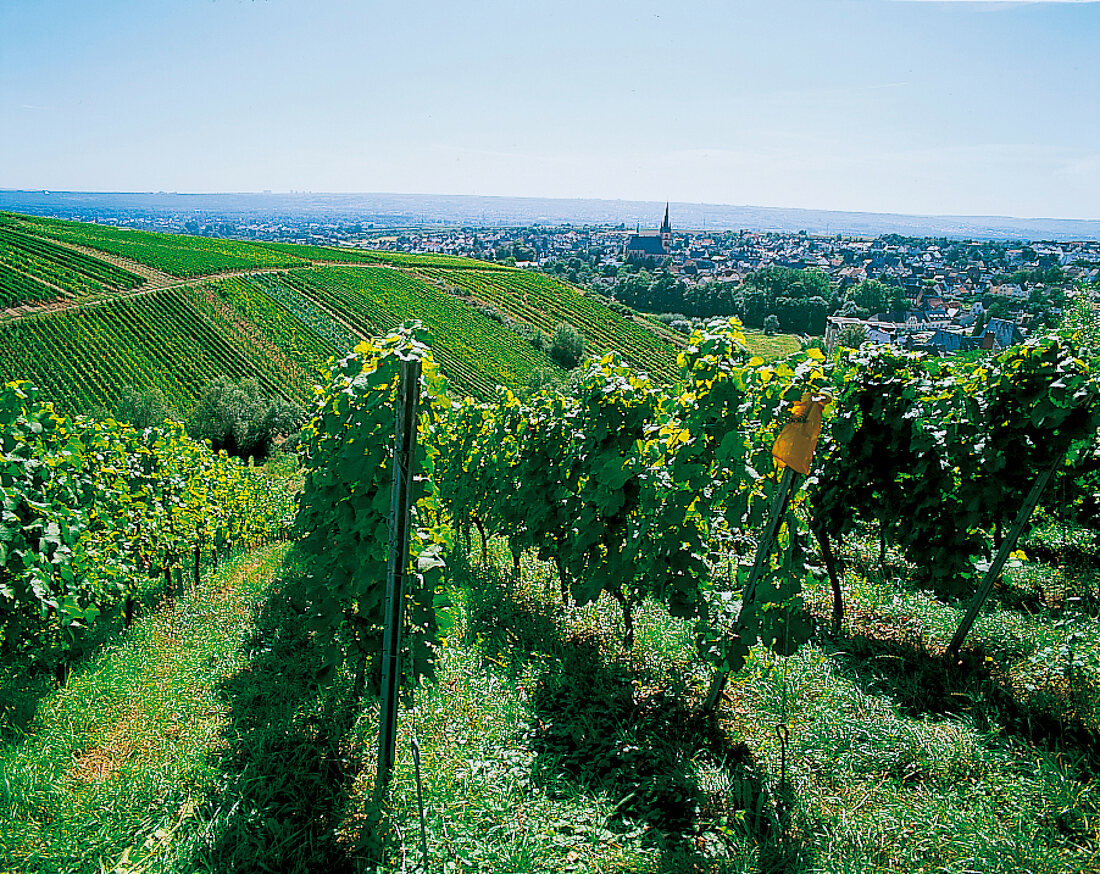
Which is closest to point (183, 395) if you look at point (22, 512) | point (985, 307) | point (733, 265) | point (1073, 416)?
point (22, 512)

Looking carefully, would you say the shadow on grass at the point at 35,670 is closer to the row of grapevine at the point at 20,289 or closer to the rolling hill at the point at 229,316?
the rolling hill at the point at 229,316

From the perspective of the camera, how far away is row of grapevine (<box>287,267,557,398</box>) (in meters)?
47.9

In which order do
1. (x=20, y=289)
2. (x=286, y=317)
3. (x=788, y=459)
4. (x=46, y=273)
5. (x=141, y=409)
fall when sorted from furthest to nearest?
(x=286, y=317)
(x=46, y=273)
(x=20, y=289)
(x=141, y=409)
(x=788, y=459)

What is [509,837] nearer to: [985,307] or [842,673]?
[842,673]

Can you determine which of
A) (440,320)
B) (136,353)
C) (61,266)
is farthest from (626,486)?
(61,266)

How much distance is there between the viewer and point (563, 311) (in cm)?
6875

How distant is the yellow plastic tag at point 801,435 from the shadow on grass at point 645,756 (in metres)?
1.94

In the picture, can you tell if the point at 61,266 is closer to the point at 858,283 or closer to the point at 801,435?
the point at 801,435

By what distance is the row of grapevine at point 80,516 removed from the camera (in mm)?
4727

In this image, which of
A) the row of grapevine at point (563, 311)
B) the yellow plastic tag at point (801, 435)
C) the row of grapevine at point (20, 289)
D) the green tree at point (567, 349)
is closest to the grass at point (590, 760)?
the yellow plastic tag at point (801, 435)

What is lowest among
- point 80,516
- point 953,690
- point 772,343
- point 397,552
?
point 772,343

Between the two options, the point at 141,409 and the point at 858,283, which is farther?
the point at 858,283

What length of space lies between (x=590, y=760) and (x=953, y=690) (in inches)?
114

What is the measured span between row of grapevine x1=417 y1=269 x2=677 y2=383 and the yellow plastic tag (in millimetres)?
50943
